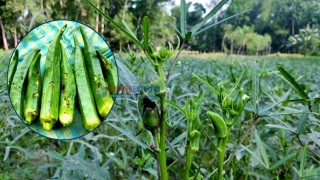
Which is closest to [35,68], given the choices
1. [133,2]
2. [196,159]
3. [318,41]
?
[196,159]

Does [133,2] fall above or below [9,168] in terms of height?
above

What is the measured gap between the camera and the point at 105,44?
822 millimetres

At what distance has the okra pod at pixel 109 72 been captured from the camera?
31.1 inches

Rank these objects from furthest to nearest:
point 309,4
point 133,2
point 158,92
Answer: point 309,4, point 133,2, point 158,92

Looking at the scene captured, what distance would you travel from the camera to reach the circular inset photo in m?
0.77

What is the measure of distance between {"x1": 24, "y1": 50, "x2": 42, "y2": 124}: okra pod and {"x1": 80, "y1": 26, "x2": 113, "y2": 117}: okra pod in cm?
12

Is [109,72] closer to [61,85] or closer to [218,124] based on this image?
[61,85]

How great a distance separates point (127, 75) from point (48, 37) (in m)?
0.36

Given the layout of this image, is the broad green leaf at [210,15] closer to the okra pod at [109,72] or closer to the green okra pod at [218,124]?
the green okra pod at [218,124]

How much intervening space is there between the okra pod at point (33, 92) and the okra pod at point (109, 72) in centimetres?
16

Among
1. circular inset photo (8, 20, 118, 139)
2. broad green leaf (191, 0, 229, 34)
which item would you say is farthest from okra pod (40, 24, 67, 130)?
broad green leaf (191, 0, 229, 34)

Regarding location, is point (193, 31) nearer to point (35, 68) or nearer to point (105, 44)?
point (105, 44)

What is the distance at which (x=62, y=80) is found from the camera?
0.82 meters

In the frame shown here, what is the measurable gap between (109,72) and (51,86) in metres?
0.15
